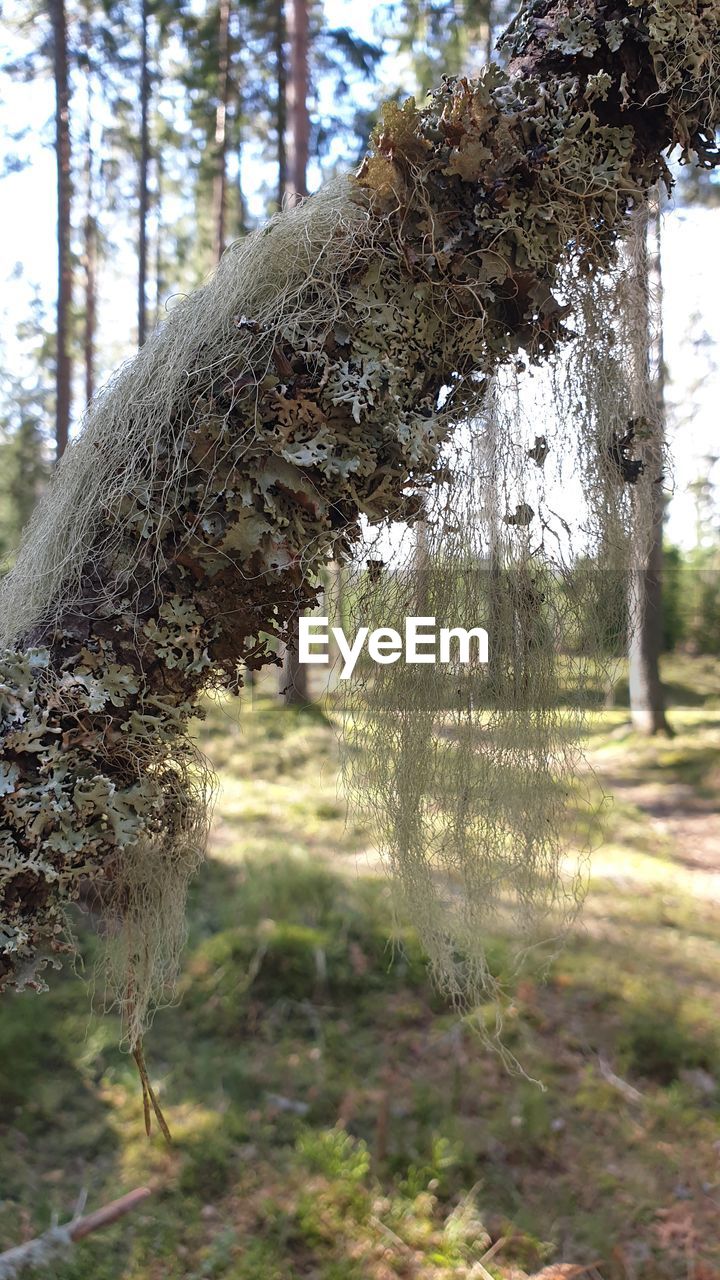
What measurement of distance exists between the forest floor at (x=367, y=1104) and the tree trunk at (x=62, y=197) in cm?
352

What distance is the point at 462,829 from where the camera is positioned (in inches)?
57.1

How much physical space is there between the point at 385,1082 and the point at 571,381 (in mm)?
2780

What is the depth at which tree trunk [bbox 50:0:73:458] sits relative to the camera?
5484 millimetres

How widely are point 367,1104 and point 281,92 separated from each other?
292 inches

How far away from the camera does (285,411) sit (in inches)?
41.1

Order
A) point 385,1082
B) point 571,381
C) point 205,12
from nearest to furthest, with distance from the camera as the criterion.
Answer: point 571,381 → point 385,1082 → point 205,12

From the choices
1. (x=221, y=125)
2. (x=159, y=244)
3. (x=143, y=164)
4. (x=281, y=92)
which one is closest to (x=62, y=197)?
(x=143, y=164)

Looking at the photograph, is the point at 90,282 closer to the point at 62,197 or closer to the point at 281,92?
the point at 281,92

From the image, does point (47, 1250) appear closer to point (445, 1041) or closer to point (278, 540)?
point (445, 1041)

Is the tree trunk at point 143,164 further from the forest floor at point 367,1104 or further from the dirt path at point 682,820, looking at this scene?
the dirt path at point 682,820

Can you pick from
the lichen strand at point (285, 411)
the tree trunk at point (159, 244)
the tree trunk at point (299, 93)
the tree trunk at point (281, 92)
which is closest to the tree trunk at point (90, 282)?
the tree trunk at point (159, 244)

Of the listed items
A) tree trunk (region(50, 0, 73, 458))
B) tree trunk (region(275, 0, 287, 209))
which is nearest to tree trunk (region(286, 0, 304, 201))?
tree trunk (region(275, 0, 287, 209))

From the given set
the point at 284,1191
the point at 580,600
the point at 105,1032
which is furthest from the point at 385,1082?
the point at 580,600

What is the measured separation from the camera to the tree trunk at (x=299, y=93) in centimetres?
570
